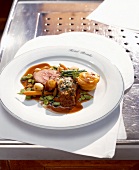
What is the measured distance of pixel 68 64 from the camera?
89 cm

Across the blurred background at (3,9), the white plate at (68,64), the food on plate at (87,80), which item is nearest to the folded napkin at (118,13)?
the white plate at (68,64)

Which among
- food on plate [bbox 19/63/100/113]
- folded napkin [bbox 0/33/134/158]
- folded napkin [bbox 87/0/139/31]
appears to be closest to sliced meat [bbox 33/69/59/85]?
food on plate [bbox 19/63/100/113]

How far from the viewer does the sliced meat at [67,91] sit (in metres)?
0.76

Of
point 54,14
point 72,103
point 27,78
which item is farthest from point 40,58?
point 54,14

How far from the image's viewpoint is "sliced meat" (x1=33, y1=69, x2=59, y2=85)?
816mm

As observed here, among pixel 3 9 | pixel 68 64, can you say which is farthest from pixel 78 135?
pixel 3 9

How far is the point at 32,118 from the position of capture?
721 mm

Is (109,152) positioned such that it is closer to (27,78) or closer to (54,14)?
(27,78)

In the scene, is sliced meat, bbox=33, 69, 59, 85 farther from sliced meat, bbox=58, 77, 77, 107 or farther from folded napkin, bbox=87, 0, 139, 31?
folded napkin, bbox=87, 0, 139, 31

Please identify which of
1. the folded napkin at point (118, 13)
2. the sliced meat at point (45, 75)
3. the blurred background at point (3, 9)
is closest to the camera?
the sliced meat at point (45, 75)

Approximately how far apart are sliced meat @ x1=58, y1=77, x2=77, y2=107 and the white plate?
0.03 meters

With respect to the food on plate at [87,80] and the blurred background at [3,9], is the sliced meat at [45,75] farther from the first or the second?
the blurred background at [3,9]

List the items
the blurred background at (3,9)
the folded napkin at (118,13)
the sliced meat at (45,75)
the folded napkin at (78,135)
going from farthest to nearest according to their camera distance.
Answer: the blurred background at (3,9) < the folded napkin at (118,13) < the sliced meat at (45,75) < the folded napkin at (78,135)

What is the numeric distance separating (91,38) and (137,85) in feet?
0.76
